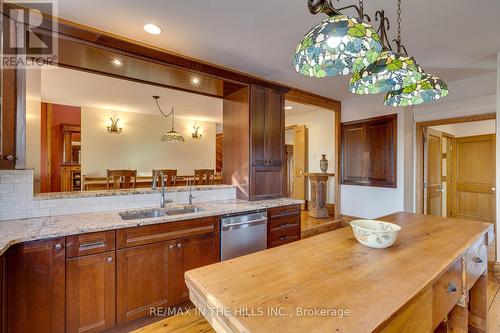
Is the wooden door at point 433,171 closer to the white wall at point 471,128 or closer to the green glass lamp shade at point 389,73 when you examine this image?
the white wall at point 471,128

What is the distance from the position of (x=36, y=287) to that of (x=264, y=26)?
2.67 m

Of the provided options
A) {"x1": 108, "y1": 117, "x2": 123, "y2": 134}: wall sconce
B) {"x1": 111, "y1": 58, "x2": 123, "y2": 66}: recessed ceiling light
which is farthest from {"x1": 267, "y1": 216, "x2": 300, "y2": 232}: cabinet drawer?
{"x1": 108, "y1": 117, "x2": 123, "y2": 134}: wall sconce

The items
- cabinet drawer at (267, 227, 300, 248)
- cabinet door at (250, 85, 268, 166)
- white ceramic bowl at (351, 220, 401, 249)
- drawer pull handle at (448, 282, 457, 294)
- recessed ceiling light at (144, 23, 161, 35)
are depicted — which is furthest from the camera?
cabinet door at (250, 85, 268, 166)

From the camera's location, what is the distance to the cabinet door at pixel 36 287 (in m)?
1.45

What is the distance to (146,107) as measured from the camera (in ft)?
18.1

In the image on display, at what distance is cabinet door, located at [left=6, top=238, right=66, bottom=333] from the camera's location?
1446 mm

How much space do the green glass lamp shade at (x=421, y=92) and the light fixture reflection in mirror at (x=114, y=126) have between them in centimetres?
592

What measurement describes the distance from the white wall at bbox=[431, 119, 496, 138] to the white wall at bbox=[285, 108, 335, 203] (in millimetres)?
1972

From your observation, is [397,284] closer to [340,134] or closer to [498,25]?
[498,25]

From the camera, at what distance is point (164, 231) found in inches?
77.1

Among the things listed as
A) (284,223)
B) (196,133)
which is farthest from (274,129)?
(196,133)

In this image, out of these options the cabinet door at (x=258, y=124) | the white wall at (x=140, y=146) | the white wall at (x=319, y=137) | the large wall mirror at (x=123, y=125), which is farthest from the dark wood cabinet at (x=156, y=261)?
the white wall at (x=140, y=146)

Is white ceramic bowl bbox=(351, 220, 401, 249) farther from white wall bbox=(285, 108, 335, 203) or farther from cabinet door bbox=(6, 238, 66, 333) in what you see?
white wall bbox=(285, 108, 335, 203)

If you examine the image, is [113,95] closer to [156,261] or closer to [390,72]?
[156,261]
